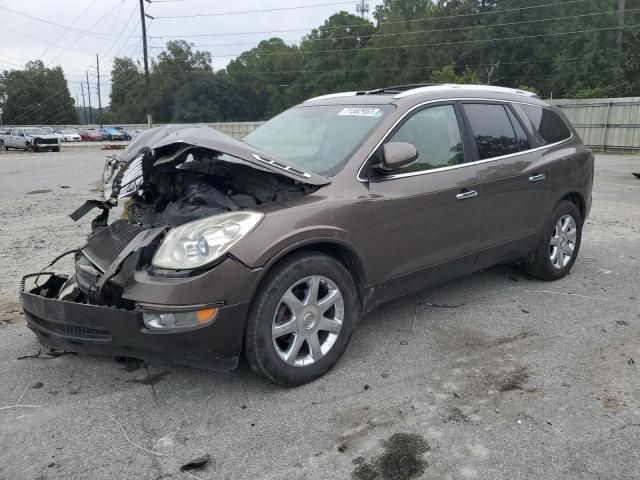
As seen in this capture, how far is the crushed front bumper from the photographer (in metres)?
2.90

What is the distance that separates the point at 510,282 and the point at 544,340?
4.58 ft

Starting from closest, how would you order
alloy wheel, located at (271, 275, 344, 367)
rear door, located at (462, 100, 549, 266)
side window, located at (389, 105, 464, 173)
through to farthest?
1. alloy wheel, located at (271, 275, 344, 367)
2. side window, located at (389, 105, 464, 173)
3. rear door, located at (462, 100, 549, 266)

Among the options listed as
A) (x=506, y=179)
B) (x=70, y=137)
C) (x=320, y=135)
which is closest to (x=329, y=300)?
(x=320, y=135)

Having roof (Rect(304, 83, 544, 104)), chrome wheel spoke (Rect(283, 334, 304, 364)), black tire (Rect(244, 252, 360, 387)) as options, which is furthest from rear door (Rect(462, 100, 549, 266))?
chrome wheel spoke (Rect(283, 334, 304, 364))

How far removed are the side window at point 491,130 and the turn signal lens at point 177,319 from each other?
2.61 meters

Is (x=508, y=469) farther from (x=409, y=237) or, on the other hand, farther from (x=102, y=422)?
(x=102, y=422)

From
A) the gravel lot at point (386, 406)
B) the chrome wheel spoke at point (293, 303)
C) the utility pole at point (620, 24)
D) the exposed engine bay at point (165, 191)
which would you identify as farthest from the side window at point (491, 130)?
the utility pole at point (620, 24)

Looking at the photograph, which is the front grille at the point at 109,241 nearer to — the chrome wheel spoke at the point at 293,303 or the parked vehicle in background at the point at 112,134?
the chrome wheel spoke at the point at 293,303

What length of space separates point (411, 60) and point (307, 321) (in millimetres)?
75393

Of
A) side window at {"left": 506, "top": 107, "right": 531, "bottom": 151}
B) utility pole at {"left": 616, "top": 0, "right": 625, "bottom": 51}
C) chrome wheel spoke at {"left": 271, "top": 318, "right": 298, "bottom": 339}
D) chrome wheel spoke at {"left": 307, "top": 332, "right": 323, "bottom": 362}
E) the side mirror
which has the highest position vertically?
utility pole at {"left": 616, "top": 0, "right": 625, "bottom": 51}

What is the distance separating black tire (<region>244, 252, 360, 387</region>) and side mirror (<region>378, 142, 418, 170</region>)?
2.43ft

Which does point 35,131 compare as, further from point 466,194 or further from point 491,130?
point 466,194

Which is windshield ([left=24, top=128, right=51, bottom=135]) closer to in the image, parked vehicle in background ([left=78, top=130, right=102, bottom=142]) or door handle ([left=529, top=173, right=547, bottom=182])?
parked vehicle in background ([left=78, top=130, right=102, bottom=142])

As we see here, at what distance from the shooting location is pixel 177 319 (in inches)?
114
